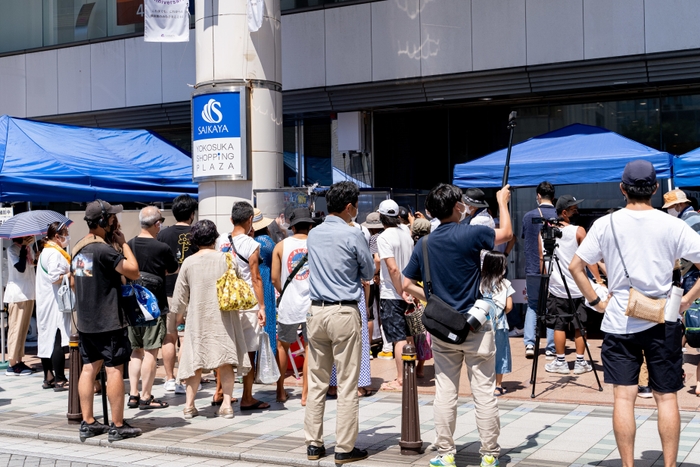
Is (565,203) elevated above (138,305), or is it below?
above

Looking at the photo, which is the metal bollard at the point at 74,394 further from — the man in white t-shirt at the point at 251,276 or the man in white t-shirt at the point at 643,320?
the man in white t-shirt at the point at 643,320

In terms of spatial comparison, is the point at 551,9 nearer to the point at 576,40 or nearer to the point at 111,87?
the point at 576,40

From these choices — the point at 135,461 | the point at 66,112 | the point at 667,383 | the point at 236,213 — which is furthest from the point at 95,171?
the point at 667,383

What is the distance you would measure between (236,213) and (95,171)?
4319 mm

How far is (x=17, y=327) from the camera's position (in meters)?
10.9

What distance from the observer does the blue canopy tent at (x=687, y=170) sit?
408 inches

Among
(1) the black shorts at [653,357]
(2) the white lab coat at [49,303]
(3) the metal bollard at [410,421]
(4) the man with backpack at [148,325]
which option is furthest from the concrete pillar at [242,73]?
(1) the black shorts at [653,357]

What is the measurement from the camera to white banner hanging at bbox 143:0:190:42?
13984mm

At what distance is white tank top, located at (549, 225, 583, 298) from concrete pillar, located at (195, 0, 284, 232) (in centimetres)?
496

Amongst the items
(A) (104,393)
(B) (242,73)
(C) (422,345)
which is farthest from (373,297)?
(A) (104,393)

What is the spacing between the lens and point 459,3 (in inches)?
569

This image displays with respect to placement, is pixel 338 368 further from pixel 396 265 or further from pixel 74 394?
pixel 74 394

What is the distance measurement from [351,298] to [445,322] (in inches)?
36.8

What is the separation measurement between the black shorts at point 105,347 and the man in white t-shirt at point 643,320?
4127 millimetres
